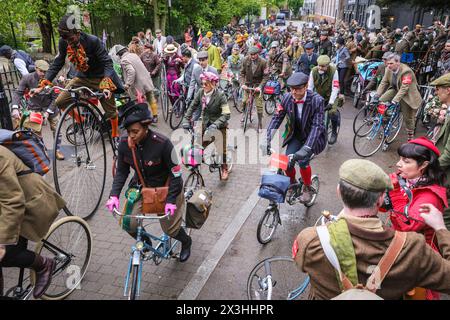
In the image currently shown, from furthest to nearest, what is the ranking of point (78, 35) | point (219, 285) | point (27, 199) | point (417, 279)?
point (78, 35), point (219, 285), point (27, 199), point (417, 279)

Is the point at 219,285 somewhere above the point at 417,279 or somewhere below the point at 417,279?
below

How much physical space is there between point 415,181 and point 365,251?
172 cm

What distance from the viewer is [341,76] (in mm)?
12867

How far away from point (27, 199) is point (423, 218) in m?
3.08

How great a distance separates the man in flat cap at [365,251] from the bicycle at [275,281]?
3.92 ft

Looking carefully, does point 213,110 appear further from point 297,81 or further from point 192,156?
point 297,81

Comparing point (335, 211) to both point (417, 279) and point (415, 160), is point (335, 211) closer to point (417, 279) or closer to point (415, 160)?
point (415, 160)

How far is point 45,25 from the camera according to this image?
593 inches

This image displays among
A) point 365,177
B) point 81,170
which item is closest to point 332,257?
point 365,177

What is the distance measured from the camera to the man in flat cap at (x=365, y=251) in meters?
2.00

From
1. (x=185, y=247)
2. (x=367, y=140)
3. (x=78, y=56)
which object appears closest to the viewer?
(x=185, y=247)

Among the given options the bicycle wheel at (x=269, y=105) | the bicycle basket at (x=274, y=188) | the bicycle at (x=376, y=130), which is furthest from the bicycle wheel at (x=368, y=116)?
the bicycle basket at (x=274, y=188)

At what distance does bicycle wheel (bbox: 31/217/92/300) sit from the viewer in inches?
147
